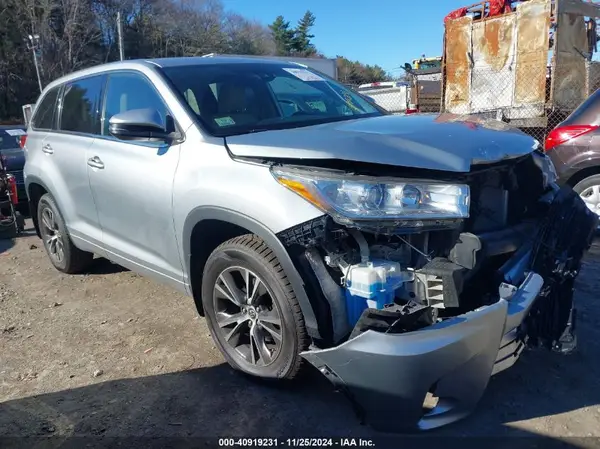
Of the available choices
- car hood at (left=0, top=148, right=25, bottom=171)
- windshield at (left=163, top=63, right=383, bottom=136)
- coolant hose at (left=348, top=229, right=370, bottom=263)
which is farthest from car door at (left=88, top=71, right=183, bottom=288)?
car hood at (left=0, top=148, right=25, bottom=171)

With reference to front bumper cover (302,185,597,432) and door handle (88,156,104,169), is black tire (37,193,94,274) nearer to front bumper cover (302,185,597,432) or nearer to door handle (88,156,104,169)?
door handle (88,156,104,169)

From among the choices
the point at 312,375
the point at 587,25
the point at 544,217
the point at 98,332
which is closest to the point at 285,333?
the point at 312,375

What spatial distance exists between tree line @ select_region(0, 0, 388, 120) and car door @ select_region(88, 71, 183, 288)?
88.9 ft

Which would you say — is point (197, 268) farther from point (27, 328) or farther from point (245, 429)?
point (27, 328)

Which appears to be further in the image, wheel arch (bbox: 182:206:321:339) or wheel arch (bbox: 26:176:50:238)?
wheel arch (bbox: 26:176:50:238)

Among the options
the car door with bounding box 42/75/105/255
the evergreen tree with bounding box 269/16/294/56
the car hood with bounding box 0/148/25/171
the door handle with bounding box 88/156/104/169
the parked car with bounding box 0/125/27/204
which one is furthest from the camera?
the evergreen tree with bounding box 269/16/294/56

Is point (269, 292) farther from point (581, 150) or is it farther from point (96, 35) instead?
point (96, 35)

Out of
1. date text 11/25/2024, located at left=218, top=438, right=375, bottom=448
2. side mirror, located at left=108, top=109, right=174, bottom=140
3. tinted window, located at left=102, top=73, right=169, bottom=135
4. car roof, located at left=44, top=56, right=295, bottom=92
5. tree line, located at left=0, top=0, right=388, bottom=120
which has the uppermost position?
tree line, located at left=0, top=0, right=388, bottom=120

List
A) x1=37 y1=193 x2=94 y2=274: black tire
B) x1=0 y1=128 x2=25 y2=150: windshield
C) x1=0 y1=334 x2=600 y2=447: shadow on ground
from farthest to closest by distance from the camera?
1. x1=0 y1=128 x2=25 y2=150: windshield
2. x1=37 y1=193 x2=94 y2=274: black tire
3. x1=0 y1=334 x2=600 y2=447: shadow on ground

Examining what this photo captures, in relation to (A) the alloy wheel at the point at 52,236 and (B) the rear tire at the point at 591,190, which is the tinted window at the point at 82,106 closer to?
(A) the alloy wheel at the point at 52,236

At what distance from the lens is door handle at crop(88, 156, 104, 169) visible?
3908mm

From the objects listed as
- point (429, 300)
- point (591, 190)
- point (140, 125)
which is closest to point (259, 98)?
point (140, 125)

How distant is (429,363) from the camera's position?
7.16 ft

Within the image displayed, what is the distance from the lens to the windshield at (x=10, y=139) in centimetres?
968
